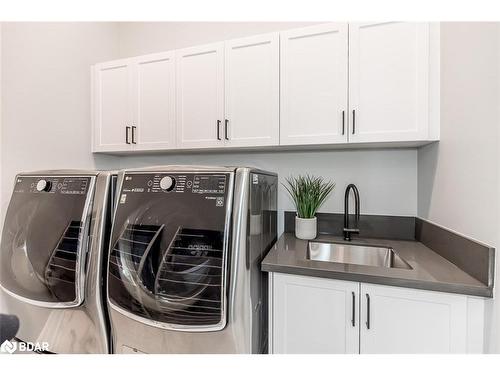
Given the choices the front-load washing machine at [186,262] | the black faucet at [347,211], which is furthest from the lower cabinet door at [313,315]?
the black faucet at [347,211]

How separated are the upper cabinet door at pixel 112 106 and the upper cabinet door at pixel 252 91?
2.62 feet

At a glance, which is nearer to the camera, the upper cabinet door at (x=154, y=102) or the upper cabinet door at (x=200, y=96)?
the upper cabinet door at (x=200, y=96)

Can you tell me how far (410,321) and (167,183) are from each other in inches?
45.1

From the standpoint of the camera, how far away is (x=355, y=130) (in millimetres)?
1397

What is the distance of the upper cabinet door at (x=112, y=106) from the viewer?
1.86 m

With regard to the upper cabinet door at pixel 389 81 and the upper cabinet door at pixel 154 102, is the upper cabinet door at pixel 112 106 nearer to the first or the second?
the upper cabinet door at pixel 154 102

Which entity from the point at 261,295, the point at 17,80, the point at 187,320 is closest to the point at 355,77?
the point at 261,295

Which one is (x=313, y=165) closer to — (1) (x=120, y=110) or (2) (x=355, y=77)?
(2) (x=355, y=77)

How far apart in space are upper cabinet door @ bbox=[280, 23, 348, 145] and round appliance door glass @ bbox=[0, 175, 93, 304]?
1.18 meters

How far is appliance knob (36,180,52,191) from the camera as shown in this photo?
4.25 feet

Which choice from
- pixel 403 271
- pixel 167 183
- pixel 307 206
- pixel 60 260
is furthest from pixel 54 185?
pixel 403 271

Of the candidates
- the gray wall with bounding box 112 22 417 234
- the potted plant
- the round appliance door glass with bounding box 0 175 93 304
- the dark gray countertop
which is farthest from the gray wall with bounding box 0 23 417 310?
the dark gray countertop

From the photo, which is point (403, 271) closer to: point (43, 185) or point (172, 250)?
point (172, 250)

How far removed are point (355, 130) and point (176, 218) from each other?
106 centimetres
